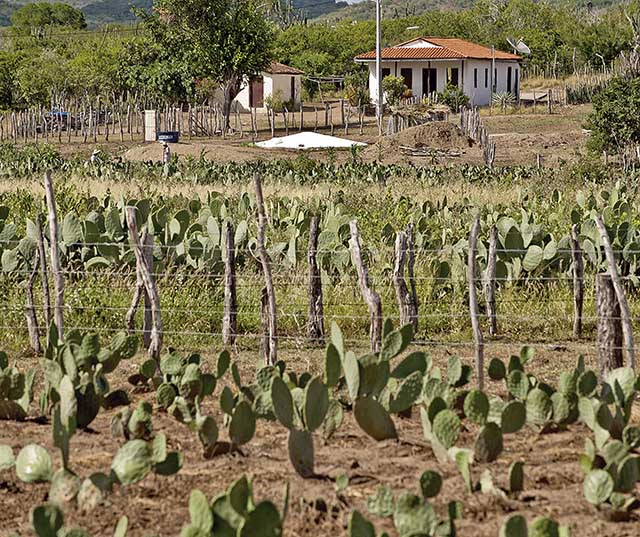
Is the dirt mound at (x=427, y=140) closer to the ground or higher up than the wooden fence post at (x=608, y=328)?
higher up

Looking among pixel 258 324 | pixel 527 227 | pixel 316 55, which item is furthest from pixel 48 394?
pixel 316 55

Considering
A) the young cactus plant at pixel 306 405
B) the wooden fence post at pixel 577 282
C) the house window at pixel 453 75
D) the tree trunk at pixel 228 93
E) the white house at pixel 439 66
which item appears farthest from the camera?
the house window at pixel 453 75

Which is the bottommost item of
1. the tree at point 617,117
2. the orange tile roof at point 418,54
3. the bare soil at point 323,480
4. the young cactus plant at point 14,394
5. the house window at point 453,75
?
the bare soil at point 323,480

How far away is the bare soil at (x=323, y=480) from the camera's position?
197 inches

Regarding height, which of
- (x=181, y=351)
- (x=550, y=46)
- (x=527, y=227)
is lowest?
(x=181, y=351)

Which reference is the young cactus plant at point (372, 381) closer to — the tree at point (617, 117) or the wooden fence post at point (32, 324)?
the wooden fence post at point (32, 324)

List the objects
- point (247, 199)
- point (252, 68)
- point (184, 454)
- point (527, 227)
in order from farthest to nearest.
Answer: point (252, 68)
point (247, 199)
point (527, 227)
point (184, 454)

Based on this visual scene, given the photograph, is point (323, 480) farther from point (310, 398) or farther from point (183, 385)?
point (183, 385)

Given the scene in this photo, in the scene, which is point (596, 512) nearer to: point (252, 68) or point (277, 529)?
point (277, 529)

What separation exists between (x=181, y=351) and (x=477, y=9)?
74036 millimetres

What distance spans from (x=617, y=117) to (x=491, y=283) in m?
14.7

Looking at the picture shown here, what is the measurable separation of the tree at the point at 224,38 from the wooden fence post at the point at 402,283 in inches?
1267

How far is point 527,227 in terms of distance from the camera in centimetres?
1062

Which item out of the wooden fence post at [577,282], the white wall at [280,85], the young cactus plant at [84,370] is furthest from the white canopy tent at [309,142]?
the young cactus plant at [84,370]
